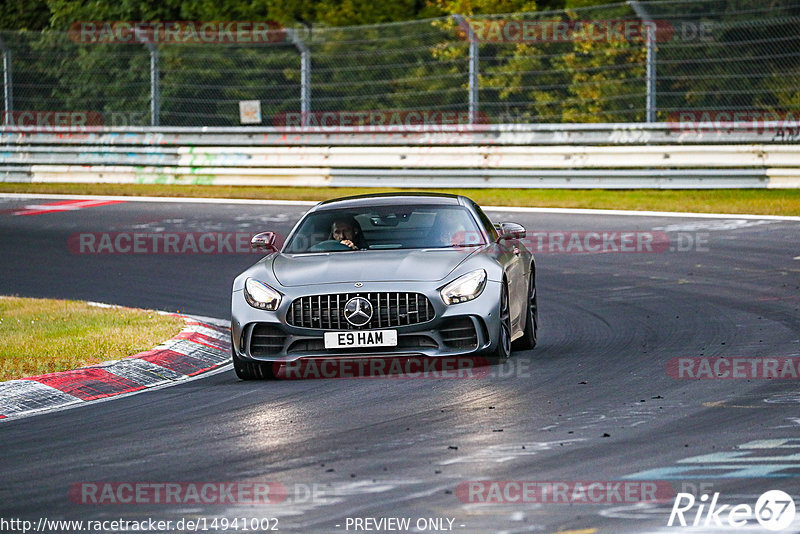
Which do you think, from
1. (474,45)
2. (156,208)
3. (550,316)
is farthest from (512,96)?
(550,316)

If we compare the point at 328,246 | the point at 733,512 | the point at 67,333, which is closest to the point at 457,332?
the point at 328,246

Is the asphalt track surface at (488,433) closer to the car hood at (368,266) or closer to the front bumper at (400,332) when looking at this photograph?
the front bumper at (400,332)

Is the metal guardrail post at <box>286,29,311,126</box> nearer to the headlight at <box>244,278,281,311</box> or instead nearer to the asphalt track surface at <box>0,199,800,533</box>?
the asphalt track surface at <box>0,199,800,533</box>

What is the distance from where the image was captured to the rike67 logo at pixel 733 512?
17.6ft

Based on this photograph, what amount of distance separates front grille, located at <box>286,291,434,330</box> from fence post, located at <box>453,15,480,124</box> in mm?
13957

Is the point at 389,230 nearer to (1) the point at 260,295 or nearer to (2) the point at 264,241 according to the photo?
(2) the point at 264,241

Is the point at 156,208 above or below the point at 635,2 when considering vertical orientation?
below

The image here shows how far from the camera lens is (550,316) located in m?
→ 12.5

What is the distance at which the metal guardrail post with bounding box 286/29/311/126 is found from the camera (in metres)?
24.4

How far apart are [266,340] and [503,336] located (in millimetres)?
1608

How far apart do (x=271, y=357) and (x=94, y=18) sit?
27.8 meters

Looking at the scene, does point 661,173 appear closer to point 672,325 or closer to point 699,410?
point 672,325

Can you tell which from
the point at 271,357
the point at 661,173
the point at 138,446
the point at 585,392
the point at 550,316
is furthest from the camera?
the point at 661,173

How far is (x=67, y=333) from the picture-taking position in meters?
11.6
